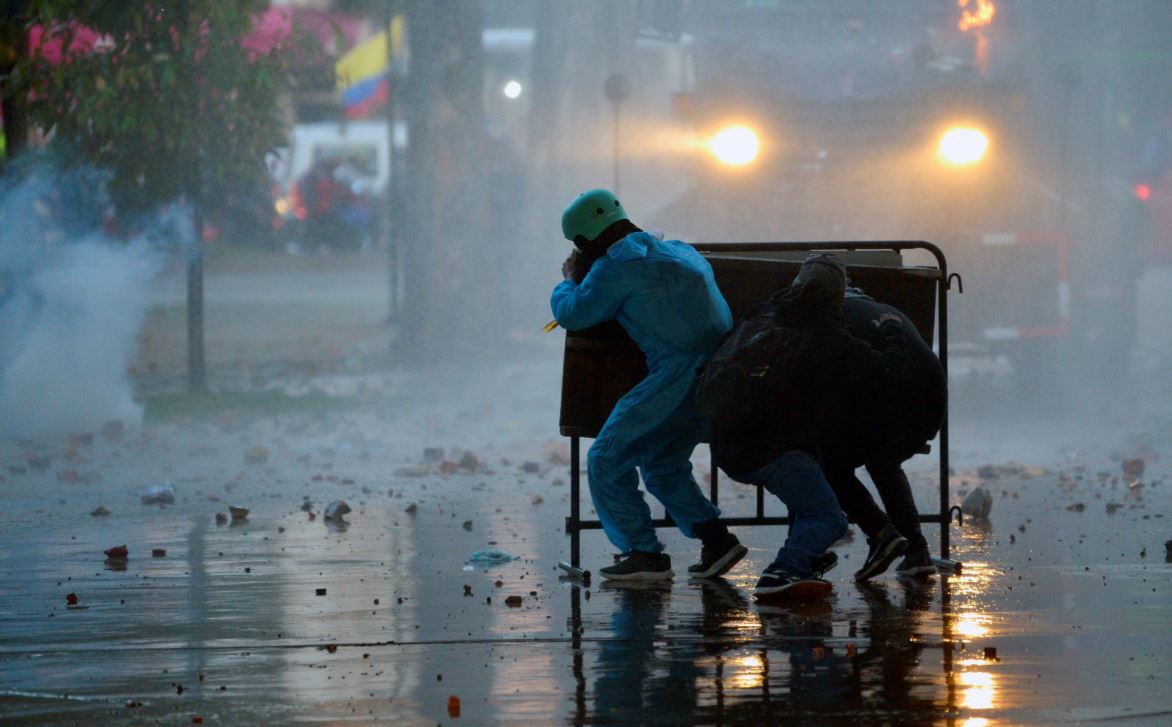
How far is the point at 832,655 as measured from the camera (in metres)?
5.27

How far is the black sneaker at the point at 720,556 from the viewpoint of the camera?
6566 millimetres

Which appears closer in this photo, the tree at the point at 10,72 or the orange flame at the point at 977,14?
the tree at the point at 10,72

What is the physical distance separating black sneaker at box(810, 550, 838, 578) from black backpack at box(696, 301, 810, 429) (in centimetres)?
55

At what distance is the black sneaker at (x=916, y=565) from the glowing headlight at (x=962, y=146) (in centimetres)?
701

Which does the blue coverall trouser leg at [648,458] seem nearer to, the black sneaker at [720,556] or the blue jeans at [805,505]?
the black sneaker at [720,556]

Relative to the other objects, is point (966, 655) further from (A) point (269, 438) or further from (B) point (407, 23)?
(B) point (407, 23)

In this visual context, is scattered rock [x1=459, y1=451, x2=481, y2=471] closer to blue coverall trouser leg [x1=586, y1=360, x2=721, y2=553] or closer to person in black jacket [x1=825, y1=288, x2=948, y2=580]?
blue coverall trouser leg [x1=586, y1=360, x2=721, y2=553]

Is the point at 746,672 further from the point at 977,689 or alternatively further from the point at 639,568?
the point at 639,568

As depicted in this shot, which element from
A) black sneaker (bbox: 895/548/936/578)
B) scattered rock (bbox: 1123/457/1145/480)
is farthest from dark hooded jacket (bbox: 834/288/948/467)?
scattered rock (bbox: 1123/457/1145/480)

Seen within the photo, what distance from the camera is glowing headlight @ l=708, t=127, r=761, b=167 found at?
43.8 feet

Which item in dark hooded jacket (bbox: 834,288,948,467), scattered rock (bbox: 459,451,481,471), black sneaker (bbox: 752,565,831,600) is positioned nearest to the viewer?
black sneaker (bbox: 752,565,831,600)

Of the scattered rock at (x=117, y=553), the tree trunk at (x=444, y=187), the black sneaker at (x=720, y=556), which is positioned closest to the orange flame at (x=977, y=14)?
the tree trunk at (x=444, y=187)

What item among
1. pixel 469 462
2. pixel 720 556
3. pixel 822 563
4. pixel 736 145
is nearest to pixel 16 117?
pixel 469 462

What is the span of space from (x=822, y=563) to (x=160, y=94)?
7.99 meters
